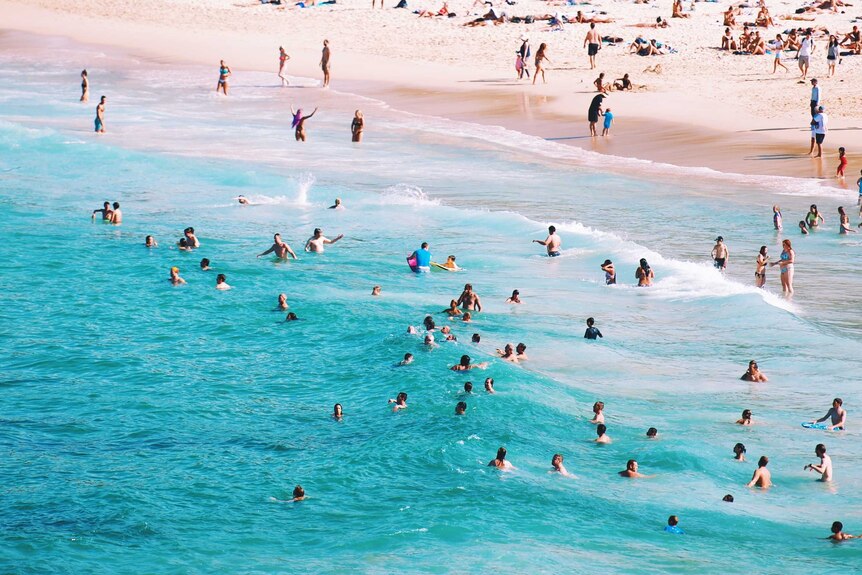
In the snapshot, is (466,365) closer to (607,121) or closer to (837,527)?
(837,527)

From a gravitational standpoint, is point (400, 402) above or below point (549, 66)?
below

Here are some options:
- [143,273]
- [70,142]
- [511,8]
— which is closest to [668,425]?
[143,273]

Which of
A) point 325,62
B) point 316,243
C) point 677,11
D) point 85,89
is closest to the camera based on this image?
point 316,243

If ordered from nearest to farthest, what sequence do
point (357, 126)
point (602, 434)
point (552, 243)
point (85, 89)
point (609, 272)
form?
point (602, 434), point (609, 272), point (552, 243), point (357, 126), point (85, 89)

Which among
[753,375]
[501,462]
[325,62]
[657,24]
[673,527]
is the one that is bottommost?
[673,527]

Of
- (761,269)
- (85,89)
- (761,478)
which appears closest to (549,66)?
(85,89)

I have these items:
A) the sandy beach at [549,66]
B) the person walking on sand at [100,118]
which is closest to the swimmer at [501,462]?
the sandy beach at [549,66]

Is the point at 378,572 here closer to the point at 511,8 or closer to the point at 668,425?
the point at 668,425

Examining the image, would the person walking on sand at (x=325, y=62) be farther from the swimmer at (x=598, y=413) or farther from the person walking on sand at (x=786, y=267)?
the swimmer at (x=598, y=413)

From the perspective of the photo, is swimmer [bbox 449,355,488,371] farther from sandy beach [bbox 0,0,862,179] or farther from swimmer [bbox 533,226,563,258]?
sandy beach [bbox 0,0,862,179]
